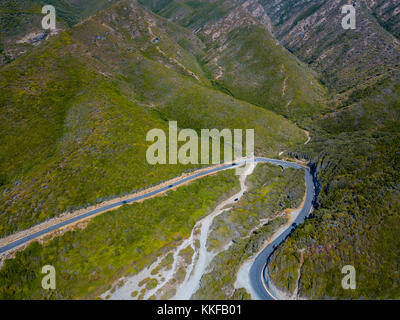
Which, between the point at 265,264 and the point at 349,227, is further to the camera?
the point at 349,227

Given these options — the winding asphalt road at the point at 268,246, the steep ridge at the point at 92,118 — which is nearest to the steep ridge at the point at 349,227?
the winding asphalt road at the point at 268,246

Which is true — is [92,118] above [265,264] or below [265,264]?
above

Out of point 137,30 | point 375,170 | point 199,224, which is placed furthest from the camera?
point 137,30

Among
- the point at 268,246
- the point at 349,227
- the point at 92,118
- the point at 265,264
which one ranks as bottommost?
the point at 265,264

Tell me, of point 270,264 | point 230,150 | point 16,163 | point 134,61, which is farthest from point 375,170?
point 134,61

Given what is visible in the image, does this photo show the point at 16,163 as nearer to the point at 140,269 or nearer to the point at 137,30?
the point at 140,269

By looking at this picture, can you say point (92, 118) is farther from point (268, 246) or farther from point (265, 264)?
point (265, 264)

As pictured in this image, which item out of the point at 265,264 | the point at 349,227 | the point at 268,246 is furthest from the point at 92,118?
the point at 349,227

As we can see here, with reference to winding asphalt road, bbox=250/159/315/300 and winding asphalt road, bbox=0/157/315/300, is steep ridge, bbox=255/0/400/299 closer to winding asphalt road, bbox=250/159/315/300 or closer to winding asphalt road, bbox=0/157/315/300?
winding asphalt road, bbox=250/159/315/300

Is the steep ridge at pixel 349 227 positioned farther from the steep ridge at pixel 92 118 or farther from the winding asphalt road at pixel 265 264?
the steep ridge at pixel 92 118

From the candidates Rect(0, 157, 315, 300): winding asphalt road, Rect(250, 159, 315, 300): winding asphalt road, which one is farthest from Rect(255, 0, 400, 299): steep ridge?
Rect(0, 157, 315, 300): winding asphalt road

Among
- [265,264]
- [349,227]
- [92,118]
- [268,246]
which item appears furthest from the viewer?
[92,118]
